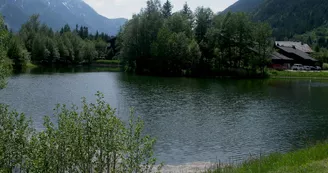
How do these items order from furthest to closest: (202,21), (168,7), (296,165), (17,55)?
(168,7) → (17,55) → (202,21) → (296,165)

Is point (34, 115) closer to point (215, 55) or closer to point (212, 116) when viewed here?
point (212, 116)

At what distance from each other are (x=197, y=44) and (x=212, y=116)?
2356 inches

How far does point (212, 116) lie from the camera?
38.8 m

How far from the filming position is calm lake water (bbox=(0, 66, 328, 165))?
87.0ft

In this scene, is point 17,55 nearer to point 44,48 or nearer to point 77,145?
point 44,48

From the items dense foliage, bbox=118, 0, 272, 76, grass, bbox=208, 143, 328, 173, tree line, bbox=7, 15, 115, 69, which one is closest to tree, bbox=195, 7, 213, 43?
dense foliage, bbox=118, 0, 272, 76

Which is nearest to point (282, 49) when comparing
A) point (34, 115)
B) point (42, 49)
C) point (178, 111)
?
point (42, 49)

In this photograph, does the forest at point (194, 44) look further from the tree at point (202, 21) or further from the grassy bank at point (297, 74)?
the grassy bank at point (297, 74)

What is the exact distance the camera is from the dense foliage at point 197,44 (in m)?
96.6

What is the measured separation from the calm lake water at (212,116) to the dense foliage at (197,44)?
36.0 meters

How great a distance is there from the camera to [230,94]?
2314 inches

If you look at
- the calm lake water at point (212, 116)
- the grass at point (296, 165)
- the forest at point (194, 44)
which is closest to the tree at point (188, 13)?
the forest at point (194, 44)

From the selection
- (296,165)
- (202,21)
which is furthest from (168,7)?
(296,165)

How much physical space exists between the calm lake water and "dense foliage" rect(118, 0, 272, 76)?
35953mm
